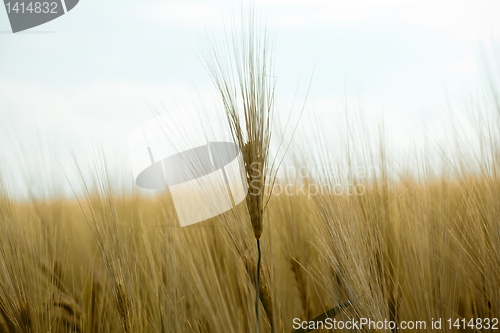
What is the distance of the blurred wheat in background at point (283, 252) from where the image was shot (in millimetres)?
566

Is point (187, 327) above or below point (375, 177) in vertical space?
below

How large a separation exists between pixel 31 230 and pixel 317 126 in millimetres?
770

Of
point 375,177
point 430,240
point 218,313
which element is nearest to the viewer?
point 218,313

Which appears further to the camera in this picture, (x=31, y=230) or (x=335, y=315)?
(x=31, y=230)

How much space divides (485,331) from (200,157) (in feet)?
2.51

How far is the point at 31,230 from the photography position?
29.5 inches

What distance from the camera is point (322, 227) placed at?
0.62 metres

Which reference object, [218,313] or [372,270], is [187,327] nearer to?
[218,313]

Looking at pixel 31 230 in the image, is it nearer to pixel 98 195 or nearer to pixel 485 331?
pixel 98 195

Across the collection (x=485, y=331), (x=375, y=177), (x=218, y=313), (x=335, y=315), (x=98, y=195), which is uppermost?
(x=98, y=195)

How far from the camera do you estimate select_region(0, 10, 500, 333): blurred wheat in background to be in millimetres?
566

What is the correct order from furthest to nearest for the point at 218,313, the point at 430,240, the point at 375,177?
1. the point at 375,177
2. the point at 430,240
3. the point at 218,313

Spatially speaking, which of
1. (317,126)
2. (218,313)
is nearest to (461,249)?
(317,126)

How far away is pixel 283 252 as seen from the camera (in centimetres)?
88
